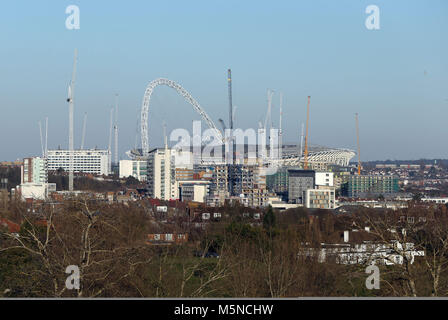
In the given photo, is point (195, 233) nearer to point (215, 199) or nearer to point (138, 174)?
point (215, 199)

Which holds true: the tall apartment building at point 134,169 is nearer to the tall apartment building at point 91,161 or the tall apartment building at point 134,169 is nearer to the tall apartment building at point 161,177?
the tall apartment building at point 91,161

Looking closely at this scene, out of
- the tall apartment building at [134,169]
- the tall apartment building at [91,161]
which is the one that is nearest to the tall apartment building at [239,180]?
the tall apartment building at [134,169]

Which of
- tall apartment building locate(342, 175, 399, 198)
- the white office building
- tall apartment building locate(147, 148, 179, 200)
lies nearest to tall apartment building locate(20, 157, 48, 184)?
tall apartment building locate(147, 148, 179, 200)

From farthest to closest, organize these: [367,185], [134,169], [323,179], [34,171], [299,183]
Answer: [134,169] → [367,185] → [323,179] → [34,171] → [299,183]

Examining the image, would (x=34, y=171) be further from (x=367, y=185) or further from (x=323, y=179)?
(x=367, y=185)

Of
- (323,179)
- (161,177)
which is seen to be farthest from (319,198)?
(161,177)

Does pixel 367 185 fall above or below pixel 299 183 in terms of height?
below
